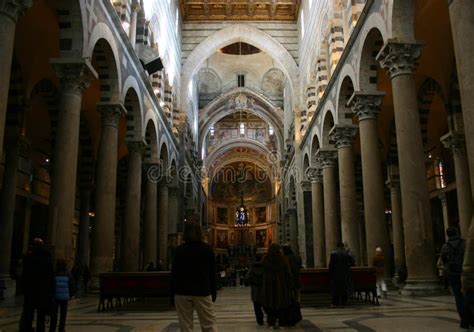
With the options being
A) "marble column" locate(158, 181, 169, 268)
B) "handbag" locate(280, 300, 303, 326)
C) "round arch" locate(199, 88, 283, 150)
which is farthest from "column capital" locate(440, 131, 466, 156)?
"round arch" locate(199, 88, 283, 150)

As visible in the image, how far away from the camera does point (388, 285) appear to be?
43.7ft

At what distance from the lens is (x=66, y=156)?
37.3 feet

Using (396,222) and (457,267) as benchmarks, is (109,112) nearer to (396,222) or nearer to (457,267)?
(457,267)

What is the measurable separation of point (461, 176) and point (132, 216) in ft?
38.6

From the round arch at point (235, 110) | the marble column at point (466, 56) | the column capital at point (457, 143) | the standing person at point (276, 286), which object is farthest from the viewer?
the round arch at point (235, 110)

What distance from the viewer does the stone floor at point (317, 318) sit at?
6781mm

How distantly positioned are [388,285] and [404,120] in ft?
15.6

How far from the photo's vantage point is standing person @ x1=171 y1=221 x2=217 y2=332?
4.39 metres

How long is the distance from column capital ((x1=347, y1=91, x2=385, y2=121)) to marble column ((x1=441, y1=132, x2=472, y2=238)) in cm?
452

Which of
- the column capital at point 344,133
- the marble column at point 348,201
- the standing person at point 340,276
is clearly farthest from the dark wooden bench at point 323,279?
the column capital at point 344,133

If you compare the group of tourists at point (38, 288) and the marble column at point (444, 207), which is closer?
the group of tourists at point (38, 288)

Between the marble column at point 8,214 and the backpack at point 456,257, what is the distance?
481 inches

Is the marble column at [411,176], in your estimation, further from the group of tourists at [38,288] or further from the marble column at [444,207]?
the marble column at [444,207]

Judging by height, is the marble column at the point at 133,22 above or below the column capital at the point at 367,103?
above
